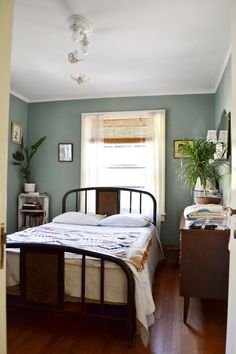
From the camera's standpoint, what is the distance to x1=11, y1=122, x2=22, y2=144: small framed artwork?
4289 millimetres

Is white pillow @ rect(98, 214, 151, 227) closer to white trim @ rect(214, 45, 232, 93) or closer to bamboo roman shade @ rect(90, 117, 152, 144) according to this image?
bamboo roman shade @ rect(90, 117, 152, 144)

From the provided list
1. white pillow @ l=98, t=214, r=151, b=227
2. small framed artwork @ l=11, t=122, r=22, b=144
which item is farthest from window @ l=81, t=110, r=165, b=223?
small framed artwork @ l=11, t=122, r=22, b=144

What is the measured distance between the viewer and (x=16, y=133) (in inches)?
173

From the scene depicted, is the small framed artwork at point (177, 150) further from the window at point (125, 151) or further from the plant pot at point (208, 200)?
the plant pot at point (208, 200)

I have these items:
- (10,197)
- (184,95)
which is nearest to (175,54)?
(184,95)

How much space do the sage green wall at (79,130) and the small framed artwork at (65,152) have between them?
7 centimetres

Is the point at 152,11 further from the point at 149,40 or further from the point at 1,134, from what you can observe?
the point at 1,134

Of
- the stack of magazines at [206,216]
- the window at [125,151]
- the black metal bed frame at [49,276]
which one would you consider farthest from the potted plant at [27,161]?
the stack of magazines at [206,216]

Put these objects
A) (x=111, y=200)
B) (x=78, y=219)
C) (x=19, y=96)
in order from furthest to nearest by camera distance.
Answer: (x=19, y=96), (x=111, y=200), (x=78, y=219)

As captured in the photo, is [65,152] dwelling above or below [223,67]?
below

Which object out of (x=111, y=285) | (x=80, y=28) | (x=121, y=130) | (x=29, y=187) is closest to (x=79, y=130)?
(x=121, y=130)

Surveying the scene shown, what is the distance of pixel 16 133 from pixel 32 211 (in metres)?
1.25

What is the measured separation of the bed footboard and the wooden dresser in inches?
21.2

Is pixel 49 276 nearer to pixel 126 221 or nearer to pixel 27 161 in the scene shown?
pixel 126 221
